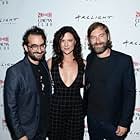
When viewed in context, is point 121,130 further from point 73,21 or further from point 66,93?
point 73,21

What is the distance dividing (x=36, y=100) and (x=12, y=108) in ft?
0.63

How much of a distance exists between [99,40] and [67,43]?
0.27 metres

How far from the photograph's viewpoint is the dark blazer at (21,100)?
1.83 metres

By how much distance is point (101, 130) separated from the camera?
2.13 metres

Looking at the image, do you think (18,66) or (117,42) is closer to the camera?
(18,66)

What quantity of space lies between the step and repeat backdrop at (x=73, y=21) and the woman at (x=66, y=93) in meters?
0.32

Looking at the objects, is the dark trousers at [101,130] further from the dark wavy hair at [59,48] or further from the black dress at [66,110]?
the dark wavy hair at [59,48]

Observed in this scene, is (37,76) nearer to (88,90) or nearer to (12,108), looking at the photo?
(12,108)

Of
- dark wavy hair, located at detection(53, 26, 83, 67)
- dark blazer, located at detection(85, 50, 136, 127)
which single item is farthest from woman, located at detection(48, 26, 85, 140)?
dark blazer, located at detection(85, 50, 136, 127)

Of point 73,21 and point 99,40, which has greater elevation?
point 73,21

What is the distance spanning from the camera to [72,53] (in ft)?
7.26

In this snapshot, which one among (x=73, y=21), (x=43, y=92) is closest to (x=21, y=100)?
(x=43, y=92)

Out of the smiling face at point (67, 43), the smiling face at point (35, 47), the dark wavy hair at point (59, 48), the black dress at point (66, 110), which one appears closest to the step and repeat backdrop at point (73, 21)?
the dark wavy hair at point (59, 48)

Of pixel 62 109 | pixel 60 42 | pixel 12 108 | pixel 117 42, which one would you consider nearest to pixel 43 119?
pixel 62 109
